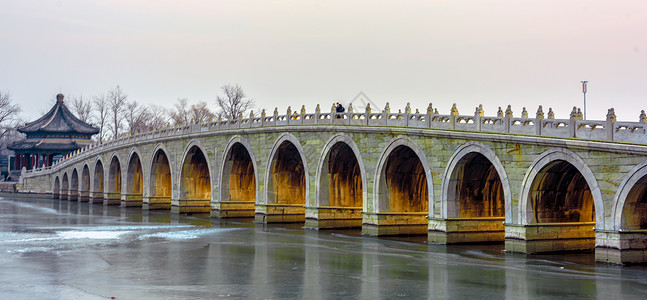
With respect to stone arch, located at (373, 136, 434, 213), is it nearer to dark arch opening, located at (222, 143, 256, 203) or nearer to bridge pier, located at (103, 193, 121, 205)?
dark arch opening, located at (222, 143, 256, 203)

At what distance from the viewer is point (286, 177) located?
37406 mm

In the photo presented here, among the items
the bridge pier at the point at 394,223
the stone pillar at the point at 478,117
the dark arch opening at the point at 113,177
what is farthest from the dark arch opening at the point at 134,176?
the stone pillar at the point at 478,117

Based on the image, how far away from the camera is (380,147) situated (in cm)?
2992

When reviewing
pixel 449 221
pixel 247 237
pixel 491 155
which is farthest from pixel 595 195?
pixel 247 237

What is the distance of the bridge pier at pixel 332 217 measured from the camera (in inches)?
1321

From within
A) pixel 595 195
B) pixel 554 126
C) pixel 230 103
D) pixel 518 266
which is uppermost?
pixel 230 103

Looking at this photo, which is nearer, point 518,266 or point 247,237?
point 518,266

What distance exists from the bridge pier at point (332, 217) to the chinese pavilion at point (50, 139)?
5546 cm

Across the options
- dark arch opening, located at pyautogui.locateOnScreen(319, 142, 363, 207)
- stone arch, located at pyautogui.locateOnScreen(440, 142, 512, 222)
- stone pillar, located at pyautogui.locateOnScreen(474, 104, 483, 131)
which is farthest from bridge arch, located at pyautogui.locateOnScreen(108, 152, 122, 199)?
stone pillar, located at pyautogui.locateOnScreen(474, 104, 483, 131)

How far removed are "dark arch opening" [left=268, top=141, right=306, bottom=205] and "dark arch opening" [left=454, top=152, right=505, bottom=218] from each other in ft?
40.3

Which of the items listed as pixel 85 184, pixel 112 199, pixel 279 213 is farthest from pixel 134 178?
pixel 279 213

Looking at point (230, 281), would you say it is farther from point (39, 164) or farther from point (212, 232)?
point (39, 164)

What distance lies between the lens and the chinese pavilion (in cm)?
8106

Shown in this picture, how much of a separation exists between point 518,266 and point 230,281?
8636 millimetres
